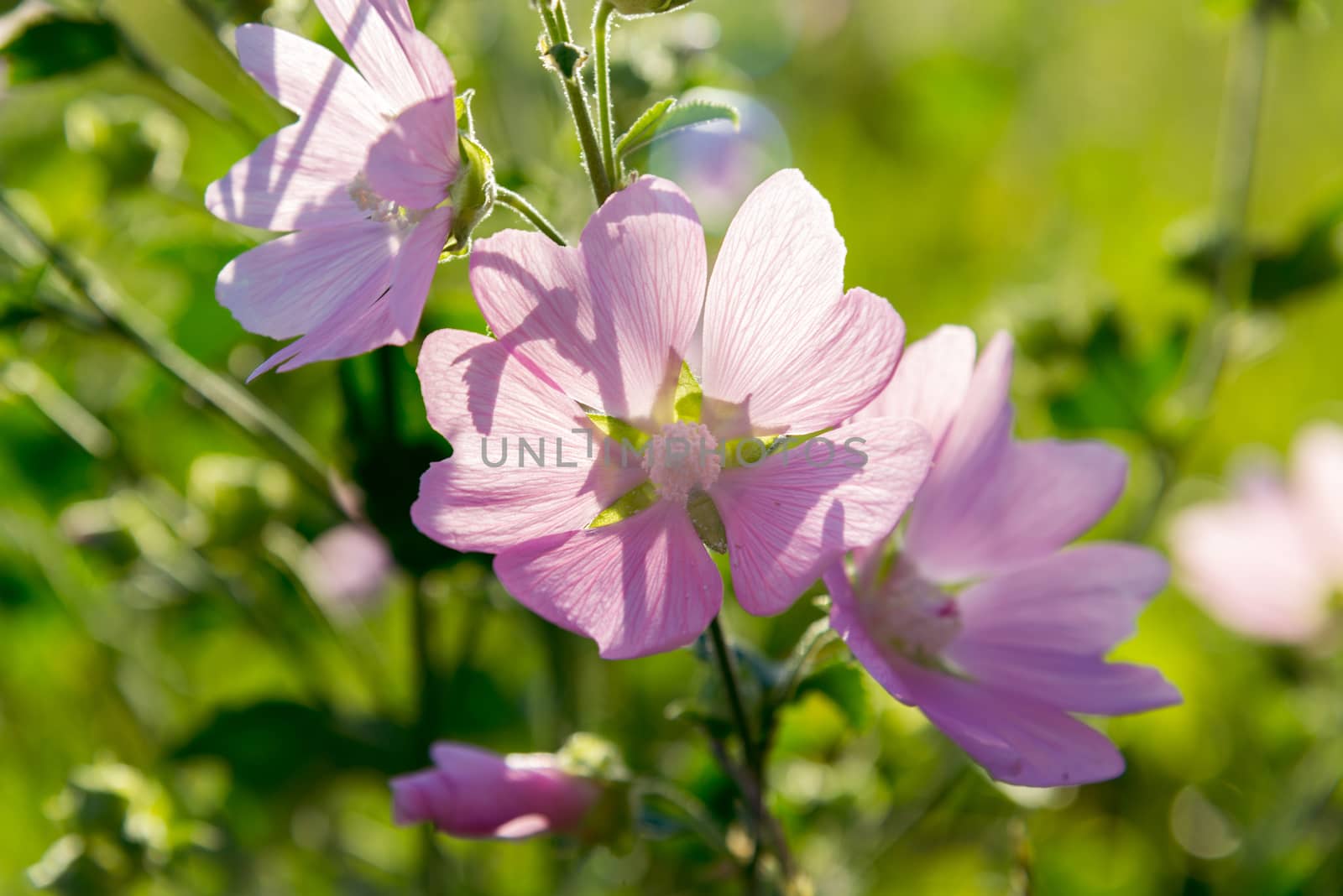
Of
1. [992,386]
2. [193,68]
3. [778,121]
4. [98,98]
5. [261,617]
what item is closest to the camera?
[992,386]

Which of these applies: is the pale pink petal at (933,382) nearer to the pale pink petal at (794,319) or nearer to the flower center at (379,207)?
the pale pink petal at (794,319)

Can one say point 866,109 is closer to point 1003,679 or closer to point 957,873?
point 957,873

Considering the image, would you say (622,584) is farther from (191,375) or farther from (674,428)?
(191,375)

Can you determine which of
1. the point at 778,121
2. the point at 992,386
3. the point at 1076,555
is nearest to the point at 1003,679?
the point at 1076,555

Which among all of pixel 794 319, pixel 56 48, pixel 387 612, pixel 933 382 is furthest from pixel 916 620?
pixel 387 612

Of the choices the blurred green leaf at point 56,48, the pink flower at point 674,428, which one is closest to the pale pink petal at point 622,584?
the pink flower at point 674,428

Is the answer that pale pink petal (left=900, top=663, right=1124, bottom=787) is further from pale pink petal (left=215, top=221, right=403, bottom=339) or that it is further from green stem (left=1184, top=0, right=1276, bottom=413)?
green stem (left=1184, top=0, right=1276, bottom=413)
